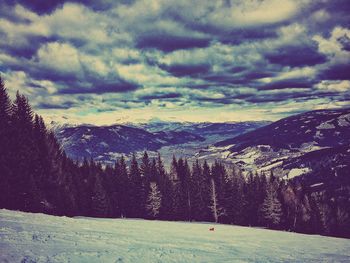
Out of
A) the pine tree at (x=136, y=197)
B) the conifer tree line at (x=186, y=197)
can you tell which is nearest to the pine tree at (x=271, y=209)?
the conifer tree line at (x=186, y=197)

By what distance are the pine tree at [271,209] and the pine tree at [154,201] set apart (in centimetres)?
2619

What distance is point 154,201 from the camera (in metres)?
83.2

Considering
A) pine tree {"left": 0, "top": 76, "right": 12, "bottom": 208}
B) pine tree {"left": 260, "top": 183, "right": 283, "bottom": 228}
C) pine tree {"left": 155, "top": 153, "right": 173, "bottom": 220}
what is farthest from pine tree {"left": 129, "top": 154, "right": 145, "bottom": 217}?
A: pine tree {"left": 0, "top": 76, "right": 12, "bottom": 208}

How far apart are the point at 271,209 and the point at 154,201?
2869 cm

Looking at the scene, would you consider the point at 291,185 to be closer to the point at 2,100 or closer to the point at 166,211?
the point at 166,211

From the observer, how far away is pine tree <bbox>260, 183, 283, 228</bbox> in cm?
8256

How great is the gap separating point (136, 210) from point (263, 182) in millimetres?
37910

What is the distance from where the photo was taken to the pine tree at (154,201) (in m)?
82.4

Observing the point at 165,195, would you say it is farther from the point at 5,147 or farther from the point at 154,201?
the point at 5,147

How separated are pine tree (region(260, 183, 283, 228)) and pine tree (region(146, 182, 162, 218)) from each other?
2619cm

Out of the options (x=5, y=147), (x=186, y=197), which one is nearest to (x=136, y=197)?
(x=186, y=197)

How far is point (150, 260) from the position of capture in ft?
63.4

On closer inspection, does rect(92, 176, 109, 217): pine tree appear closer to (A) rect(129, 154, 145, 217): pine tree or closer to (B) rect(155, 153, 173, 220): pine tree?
(A) rect(129, 154, 145, 217): pine tree

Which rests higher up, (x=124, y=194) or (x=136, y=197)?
(x=124, y=194)
